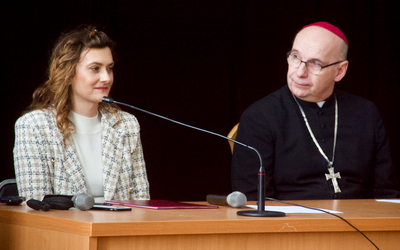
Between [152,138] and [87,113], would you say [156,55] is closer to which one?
[152,138]

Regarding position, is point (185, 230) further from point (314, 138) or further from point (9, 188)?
point (314, 138)

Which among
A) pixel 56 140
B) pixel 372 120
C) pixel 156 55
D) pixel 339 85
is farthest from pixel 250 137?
pixel 339 85

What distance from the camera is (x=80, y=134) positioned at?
9.02ft

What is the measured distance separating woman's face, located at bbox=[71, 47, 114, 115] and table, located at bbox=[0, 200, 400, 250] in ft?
3.76

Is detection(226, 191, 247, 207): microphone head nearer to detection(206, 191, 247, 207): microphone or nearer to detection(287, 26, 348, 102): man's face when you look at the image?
detection(206, 191, 247, 207): microphone

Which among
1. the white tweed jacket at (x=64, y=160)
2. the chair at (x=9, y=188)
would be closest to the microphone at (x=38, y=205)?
the white tweed jacket at (x=64, y=160)

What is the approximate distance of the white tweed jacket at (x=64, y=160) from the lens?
248cm

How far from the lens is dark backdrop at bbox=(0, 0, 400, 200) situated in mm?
3951

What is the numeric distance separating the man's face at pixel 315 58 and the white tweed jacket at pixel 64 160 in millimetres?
1012

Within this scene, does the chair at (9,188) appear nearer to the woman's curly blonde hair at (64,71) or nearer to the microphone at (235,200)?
the woman's curly blonde hair at (64,71)

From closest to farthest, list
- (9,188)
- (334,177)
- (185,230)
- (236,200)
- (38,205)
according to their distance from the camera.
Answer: (185,230), (38,205), (236,200), (9,188), (334,177)

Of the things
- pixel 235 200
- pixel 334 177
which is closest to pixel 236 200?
pixel 235 200

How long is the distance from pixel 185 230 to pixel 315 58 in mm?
1775

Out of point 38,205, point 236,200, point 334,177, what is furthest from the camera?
point 334,177
